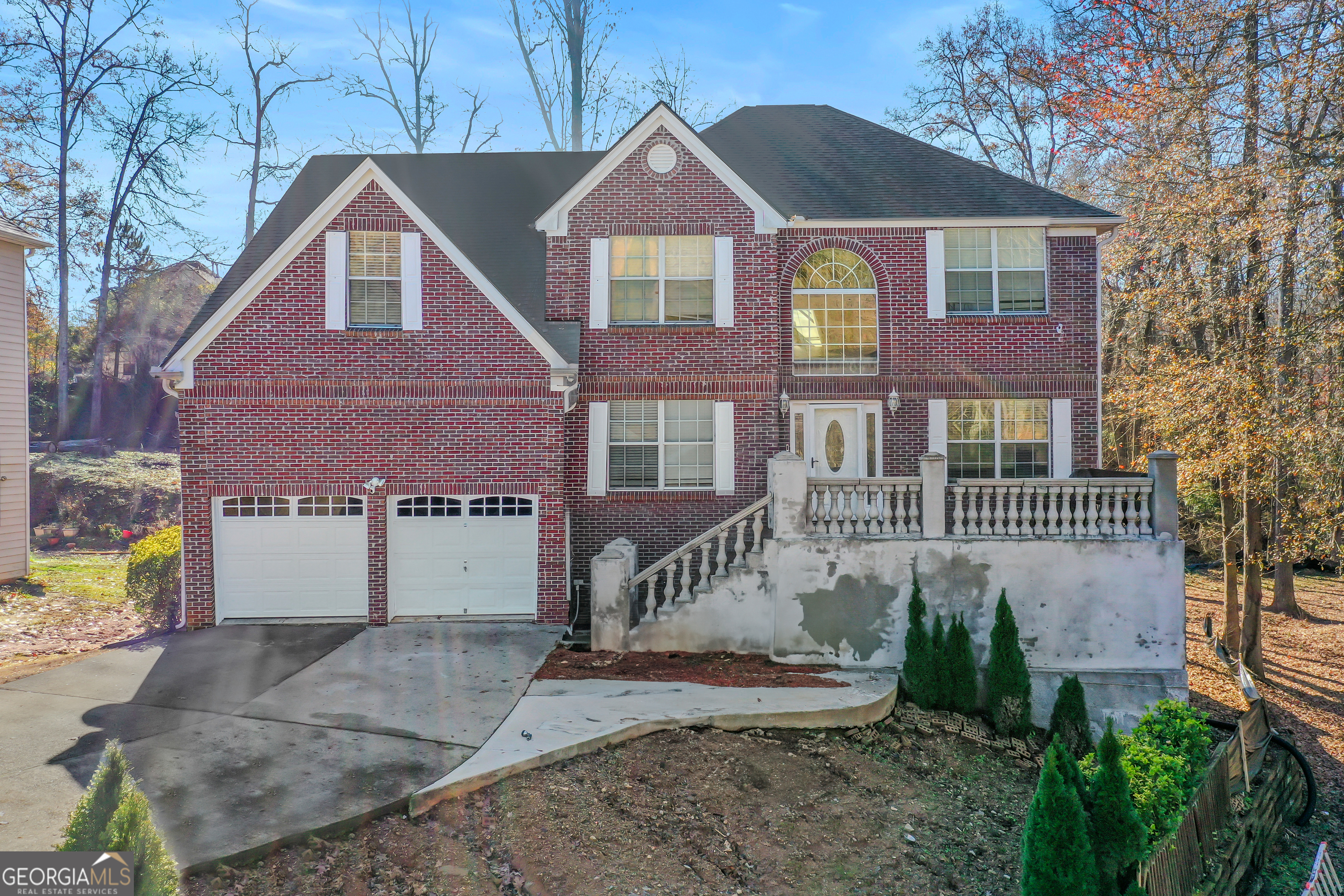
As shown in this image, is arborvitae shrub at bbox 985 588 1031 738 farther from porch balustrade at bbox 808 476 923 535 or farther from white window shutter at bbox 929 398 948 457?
white window shutter at bbox 929 398 948 457

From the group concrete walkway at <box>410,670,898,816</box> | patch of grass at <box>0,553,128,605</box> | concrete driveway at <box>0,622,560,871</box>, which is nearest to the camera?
concrete driveway at <box>0,622,560,871</box>

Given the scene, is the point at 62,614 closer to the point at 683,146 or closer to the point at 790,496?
the point at 790,496

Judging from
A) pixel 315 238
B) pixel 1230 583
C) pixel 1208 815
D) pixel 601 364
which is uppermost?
pixel 315 238

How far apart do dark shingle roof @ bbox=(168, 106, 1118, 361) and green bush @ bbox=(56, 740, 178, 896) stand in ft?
29.7

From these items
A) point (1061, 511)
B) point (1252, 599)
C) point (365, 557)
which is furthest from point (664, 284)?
point (1252, 599)

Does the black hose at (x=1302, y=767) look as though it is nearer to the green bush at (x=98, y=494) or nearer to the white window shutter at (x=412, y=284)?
the white window shutter at (x=412, y=284)

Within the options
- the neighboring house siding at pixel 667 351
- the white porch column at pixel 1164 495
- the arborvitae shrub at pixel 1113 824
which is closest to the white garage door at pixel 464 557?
the neighboring house siding at pixel 667 351

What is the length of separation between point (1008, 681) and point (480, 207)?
13.5 meters

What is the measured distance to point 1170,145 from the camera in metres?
16.6

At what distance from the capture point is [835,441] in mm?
14656

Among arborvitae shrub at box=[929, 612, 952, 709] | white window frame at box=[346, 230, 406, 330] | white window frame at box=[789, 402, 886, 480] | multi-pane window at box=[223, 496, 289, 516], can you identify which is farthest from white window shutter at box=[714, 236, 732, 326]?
multi-pane window at box=[223, 496, 289, 516]

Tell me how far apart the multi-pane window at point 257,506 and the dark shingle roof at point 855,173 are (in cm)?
938

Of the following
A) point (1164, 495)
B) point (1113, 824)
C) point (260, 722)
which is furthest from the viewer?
point (1164, 495)

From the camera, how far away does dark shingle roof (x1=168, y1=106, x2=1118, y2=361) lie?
14.4 metres
